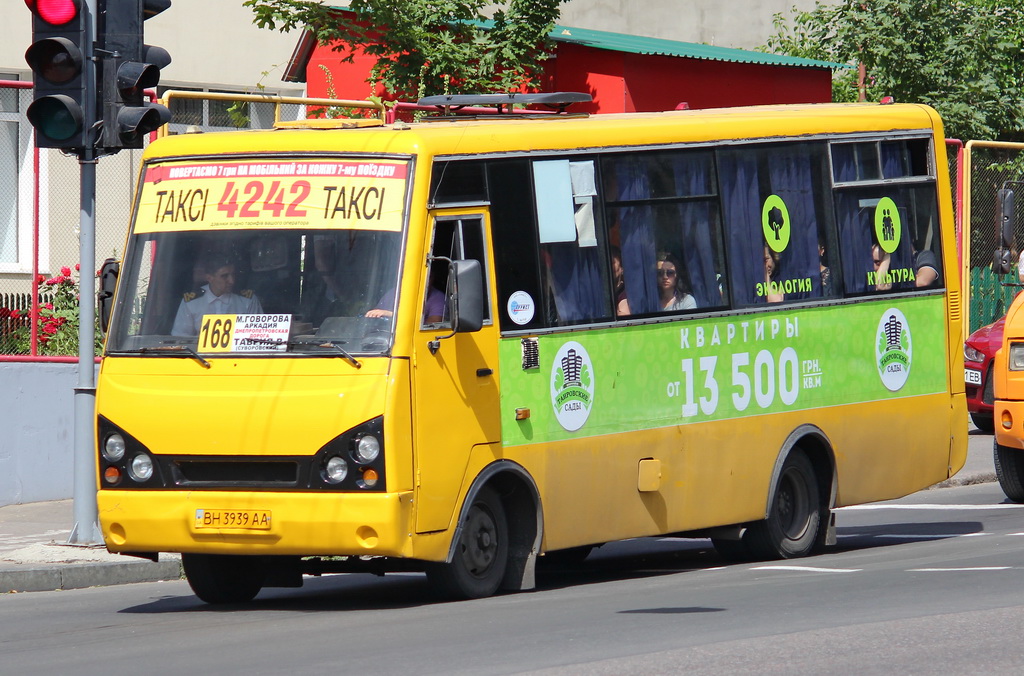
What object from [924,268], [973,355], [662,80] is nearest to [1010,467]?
[924,268]

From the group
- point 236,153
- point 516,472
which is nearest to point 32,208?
point 236,153

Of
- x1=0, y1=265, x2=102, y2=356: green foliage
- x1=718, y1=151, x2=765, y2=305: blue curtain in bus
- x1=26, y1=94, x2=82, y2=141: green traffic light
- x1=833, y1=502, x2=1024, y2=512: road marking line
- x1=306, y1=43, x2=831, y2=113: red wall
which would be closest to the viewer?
x1=718, y1=151, x2=765, y2=305: blue curtain in bus

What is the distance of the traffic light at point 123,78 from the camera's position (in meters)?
12.1

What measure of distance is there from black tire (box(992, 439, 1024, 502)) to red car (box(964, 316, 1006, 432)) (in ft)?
16.3

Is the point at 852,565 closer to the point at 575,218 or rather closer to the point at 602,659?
the point at 575,218

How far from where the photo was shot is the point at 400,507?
9281mm

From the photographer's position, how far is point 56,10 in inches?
476

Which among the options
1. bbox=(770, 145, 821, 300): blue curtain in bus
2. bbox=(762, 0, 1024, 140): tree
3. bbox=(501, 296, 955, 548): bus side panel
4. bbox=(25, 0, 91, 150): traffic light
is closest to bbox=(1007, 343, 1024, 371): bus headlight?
bbox=(501, 296, 955, 548): bus side panel

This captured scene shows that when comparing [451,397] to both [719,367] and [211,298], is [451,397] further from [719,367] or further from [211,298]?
[719,367]

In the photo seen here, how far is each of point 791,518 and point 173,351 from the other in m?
4.93

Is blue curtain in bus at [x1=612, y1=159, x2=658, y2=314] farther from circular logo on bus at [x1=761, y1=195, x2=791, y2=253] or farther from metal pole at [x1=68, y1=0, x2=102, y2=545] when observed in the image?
metal pole at [x1=68, y1=0, x2=102, y2=545]

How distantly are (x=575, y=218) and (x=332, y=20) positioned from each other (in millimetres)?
10221

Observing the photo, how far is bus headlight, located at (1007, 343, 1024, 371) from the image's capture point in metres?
14.7

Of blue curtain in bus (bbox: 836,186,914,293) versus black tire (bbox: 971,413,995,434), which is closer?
blue curtain in bus (bbox: 836,186,914,293)
